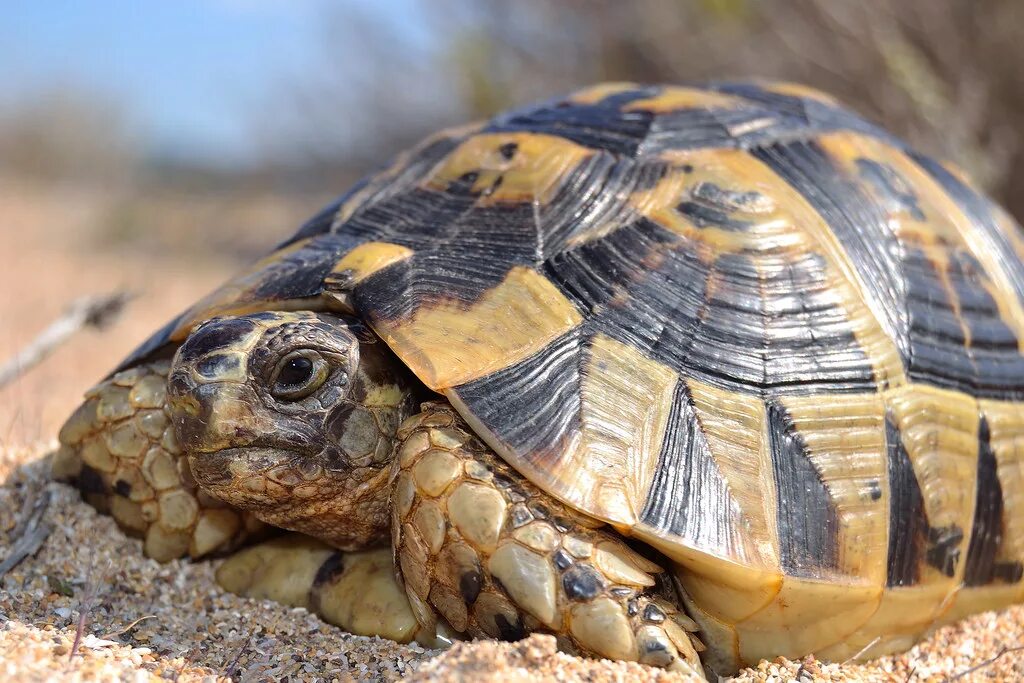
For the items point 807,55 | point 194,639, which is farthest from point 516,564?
point 807,55

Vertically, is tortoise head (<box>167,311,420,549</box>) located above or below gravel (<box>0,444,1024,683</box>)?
above

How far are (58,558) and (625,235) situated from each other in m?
1.64

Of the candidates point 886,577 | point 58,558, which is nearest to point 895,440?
point 886,577

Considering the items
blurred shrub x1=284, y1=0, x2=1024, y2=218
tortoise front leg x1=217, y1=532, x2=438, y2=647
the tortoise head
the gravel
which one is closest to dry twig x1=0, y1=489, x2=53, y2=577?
the gravel

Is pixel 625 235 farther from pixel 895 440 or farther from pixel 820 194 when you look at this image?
pixel 895 440

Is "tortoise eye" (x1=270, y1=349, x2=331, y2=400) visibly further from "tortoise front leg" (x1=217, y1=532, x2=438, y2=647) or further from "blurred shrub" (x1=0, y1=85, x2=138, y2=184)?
"blurred shrub" (x1=0, y1=85, x2=138, y2=184)

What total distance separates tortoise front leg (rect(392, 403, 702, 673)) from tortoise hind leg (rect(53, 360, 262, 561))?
0.71 metres

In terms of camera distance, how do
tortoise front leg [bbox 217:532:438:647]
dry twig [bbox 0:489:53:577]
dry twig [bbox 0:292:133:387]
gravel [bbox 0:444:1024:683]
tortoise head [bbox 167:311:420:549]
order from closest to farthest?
gravel [bbox 0:444:1024:683]
tortoise head [bbox 167:311:420:549]
tortoise front leg [bbox 217:532:438:647]
dry twig [bbox 0:489:53:577]
dry twig [bbox 0:292:133:387]

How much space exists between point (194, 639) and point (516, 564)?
782 mm

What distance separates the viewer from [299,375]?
2006mm

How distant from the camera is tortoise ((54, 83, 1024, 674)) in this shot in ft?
6.17

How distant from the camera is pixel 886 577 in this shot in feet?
6.73

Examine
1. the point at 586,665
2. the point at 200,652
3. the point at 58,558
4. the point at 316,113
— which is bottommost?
the point at 316,113

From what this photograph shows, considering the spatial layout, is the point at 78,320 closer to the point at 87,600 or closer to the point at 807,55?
the point at 87,600
